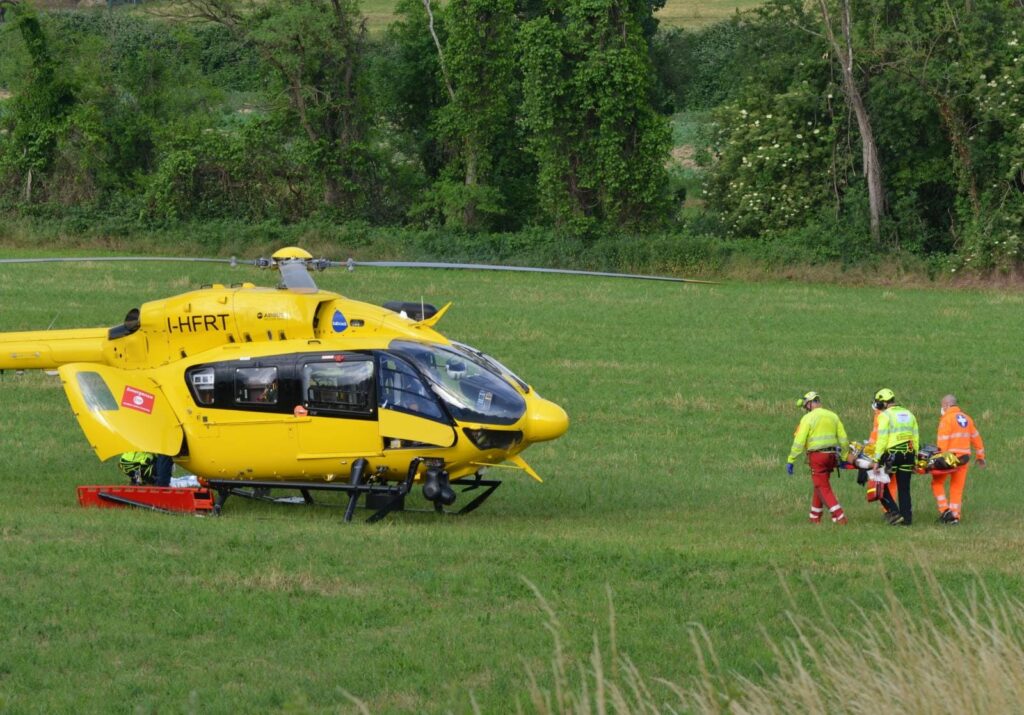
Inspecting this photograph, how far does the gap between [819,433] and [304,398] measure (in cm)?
582

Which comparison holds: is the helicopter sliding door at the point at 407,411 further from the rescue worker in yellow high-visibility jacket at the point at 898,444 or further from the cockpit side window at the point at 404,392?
the rescue worker in yellow high-visibility jacket at the point at 898,444

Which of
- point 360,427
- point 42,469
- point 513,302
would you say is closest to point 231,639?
point 360,427

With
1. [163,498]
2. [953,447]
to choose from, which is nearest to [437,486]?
[163,498]

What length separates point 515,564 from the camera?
1359 cm

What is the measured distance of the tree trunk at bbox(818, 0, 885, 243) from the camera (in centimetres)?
4544

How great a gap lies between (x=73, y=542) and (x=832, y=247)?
3468 centimetres

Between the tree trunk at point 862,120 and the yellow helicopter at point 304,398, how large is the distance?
1256 inches

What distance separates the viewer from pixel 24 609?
38.8ft

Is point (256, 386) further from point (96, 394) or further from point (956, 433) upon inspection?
point (956, 433)

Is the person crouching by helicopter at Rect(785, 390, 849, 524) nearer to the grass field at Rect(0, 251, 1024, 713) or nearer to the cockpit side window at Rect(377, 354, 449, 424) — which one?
the grass field at Rect(0, 251, 1024, 713)

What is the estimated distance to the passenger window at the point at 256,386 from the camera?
16156 mm

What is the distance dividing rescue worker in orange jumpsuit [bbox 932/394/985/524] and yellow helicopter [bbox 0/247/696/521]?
174 inches

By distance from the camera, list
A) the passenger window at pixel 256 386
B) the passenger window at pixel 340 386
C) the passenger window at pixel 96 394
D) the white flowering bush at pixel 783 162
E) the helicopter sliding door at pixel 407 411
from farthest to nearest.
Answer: the white flowering bush at pixel 783 162 → the passenger window at pixel 96 394 → the passenger window at pixel 256 386 → the passenger window at pixel 340 386 → the helicopter sliding door at pixel 407 411

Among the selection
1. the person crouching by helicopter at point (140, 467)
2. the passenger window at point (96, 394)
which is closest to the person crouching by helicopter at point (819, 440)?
the person crouching by helicopter at point (140, 467)
